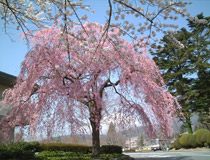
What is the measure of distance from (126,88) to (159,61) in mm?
19397

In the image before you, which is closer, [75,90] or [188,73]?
[75,90]

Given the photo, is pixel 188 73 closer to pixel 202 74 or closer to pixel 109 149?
pixel 202 74

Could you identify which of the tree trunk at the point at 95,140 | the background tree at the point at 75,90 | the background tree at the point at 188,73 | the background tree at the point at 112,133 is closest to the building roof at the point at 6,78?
the background tree at the point at 75,90

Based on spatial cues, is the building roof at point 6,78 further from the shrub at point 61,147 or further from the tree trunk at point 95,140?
the tree trunk at point 95,140

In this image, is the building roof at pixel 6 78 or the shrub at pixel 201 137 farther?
the shrub at pixel 201 137

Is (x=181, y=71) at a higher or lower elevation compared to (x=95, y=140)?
higher

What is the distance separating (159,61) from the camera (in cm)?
2564

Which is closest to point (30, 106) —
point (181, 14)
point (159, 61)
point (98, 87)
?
point (98, 87)

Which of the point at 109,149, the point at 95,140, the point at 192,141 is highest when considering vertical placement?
the point at 95,140

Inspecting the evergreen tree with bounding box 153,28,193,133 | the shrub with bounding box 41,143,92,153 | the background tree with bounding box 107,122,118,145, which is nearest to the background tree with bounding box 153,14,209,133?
the evergreen tree with bounding box 153,28,193,133

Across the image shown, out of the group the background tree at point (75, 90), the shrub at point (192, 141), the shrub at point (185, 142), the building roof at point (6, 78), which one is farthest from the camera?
the shrub at point (185, 142)

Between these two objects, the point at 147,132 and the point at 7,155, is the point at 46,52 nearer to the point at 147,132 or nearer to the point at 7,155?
the point at 7,155

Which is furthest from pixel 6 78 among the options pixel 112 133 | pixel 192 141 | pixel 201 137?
pixel 192 141

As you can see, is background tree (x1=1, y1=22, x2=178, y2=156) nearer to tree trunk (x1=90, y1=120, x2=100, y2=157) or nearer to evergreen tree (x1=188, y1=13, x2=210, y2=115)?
tree trunk (x1=90, y1=120, x2=100, y2=157)
